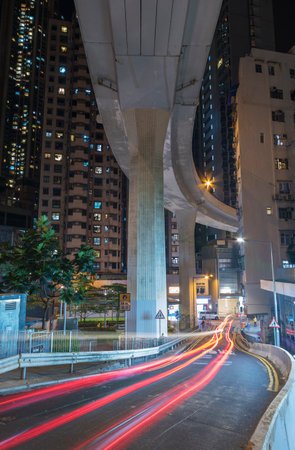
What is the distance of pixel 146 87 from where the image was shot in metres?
23.8

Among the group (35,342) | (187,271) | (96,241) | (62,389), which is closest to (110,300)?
(187,271)

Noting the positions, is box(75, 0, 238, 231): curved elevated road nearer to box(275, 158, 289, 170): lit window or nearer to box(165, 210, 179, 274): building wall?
box(275, 158, 289, 170): lit window

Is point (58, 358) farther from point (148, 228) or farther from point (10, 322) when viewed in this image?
point (148, 228)

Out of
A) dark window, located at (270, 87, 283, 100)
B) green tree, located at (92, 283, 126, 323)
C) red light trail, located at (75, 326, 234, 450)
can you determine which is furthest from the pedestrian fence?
dark window, located at (270, 87, 283, 100)

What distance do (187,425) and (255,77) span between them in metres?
58.2

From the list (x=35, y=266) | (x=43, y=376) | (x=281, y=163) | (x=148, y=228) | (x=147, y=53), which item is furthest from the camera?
(x=281, y=163)

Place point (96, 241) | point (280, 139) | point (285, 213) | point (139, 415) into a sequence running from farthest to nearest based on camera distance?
point (96, 241), point (280, 139), point (285, 213), point (139, 415)

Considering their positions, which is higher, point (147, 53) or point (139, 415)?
point (147, 53)

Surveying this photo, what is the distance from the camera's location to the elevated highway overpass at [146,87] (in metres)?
19.8

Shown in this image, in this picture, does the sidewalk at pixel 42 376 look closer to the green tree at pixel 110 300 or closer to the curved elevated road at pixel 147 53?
the curved elevated road at pixel 147 53

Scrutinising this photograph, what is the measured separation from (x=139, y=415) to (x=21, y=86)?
667 feet

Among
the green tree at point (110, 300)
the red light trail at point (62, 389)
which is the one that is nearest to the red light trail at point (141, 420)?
the red light trail at point (62, 389)

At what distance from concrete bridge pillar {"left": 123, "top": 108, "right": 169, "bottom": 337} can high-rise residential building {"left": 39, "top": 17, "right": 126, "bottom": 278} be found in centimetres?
4197

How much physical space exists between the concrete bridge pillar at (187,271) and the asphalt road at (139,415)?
3889cm
